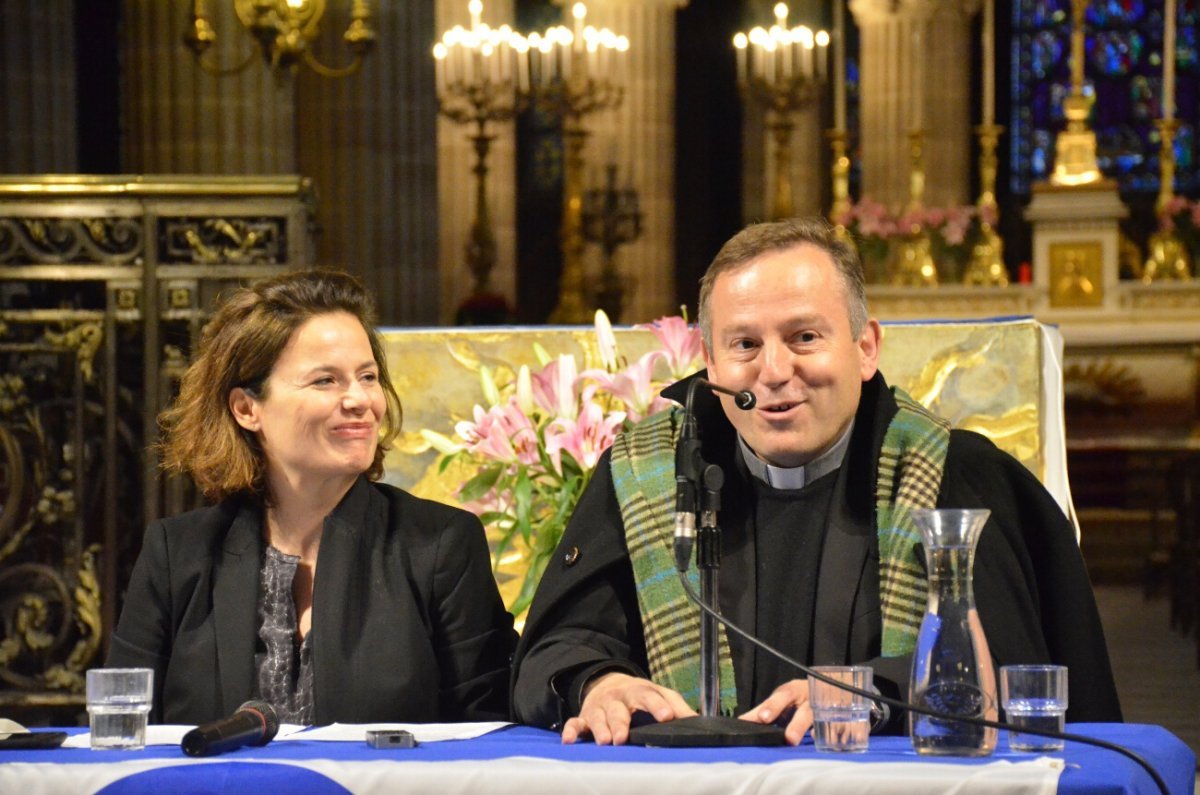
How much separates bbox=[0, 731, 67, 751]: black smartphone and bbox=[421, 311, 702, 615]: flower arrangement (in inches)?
56.0

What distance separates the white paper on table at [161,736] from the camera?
2.87 metres

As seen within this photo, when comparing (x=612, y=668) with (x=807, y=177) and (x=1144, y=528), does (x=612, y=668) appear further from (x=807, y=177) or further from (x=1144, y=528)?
(x=807, y=177)

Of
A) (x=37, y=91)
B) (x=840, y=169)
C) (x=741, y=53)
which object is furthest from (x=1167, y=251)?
(x=37, y=91)

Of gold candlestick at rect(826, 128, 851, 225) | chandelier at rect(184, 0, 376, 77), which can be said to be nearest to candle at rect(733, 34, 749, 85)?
gold candlestick at rect(826, 128, 851, 225)

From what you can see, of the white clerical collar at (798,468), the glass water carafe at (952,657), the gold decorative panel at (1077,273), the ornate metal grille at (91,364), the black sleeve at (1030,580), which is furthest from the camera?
the gold decorative panel at (1077,273)

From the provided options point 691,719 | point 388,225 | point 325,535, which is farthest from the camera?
point 388,225

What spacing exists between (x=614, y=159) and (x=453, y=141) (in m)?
1.69

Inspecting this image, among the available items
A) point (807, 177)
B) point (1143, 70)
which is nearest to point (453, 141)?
point (807, 177)

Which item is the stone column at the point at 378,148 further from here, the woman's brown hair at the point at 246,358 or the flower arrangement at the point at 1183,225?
the woman's brown hair at the point at 246,358

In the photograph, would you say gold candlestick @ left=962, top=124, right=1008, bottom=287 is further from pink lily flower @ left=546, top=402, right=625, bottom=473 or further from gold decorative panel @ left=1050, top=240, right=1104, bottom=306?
pink lily flower @ left=546, top=402, right=625, bottom=473

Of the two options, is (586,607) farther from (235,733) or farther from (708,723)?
(235,733)

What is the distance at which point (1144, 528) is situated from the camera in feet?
49.0

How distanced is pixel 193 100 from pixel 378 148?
2.51 metres

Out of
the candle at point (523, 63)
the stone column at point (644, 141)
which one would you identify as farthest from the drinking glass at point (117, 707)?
the stone column at point (644, 141)
